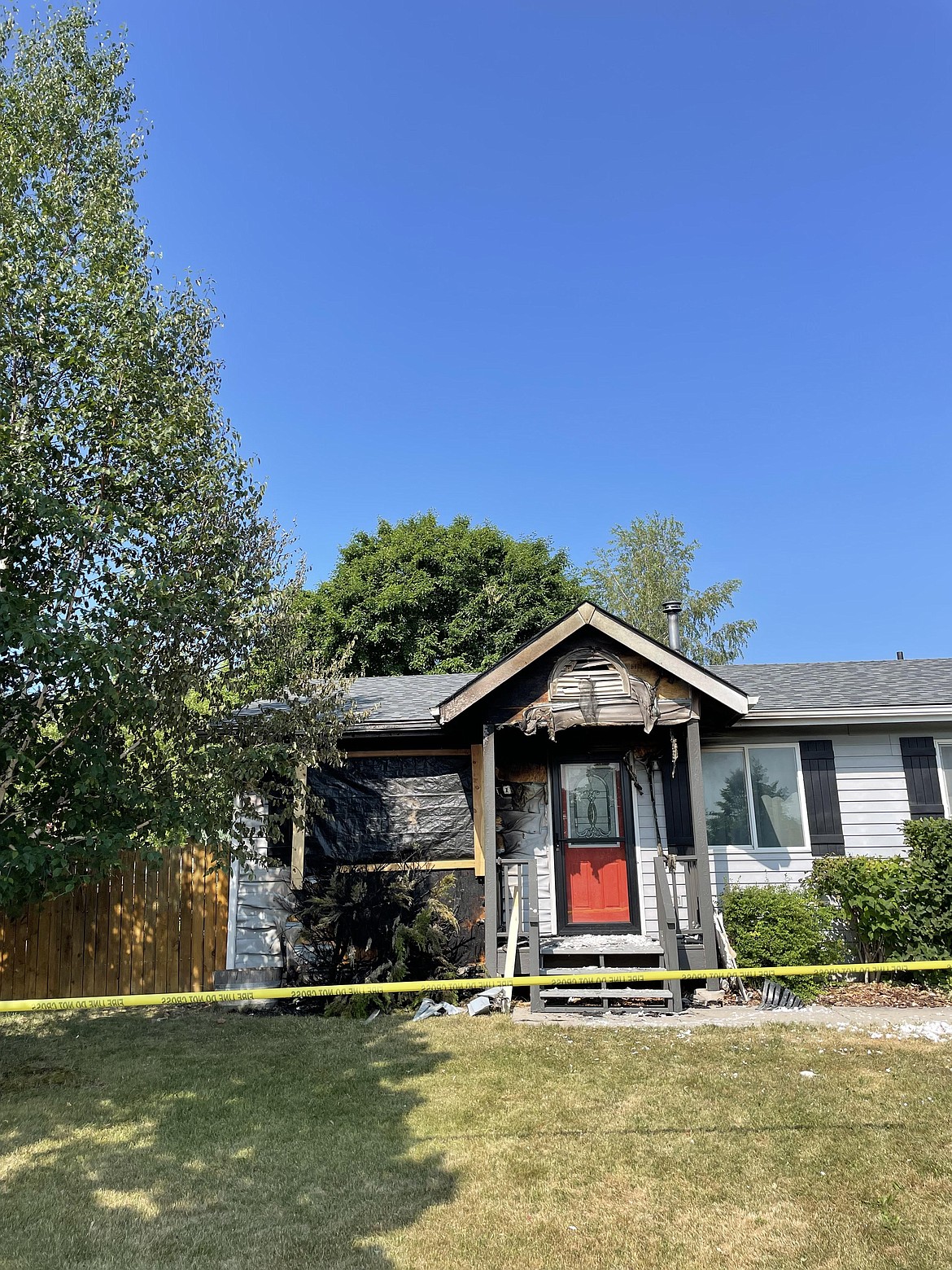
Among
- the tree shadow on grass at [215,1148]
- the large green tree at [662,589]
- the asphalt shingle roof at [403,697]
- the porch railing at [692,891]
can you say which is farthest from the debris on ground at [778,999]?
the large green tree at [662,589]

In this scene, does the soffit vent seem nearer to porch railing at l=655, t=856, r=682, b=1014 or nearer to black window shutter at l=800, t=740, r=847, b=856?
porch railing at l=655, t=856, r=682, b=1014

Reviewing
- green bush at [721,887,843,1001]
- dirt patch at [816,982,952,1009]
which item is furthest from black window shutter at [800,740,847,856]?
dirt patch at [816,982,952,1009]

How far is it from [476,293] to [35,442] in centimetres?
1499

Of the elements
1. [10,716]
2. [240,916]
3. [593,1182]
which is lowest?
[593,1182]

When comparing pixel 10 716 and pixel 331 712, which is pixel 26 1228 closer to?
pixel 10 716

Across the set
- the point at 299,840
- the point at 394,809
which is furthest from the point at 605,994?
the point at 299,840

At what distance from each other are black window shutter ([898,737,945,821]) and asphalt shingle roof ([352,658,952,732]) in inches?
25.5

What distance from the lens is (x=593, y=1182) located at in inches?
180

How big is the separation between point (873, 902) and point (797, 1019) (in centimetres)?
207

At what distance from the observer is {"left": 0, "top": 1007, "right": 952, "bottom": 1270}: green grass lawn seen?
3.91 metres

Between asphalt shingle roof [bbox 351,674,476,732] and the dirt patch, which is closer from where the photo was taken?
the dirt patch

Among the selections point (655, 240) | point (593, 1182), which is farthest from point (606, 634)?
point (655, 240)

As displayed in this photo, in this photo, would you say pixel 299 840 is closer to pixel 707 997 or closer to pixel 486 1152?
pixel 707 997

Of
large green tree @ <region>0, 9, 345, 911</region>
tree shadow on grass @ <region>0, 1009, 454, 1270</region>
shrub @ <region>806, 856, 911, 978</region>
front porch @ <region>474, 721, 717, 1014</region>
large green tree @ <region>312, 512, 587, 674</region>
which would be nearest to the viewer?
tree shadow on grass @ <region>0, 1009, 454, 1270</region>
